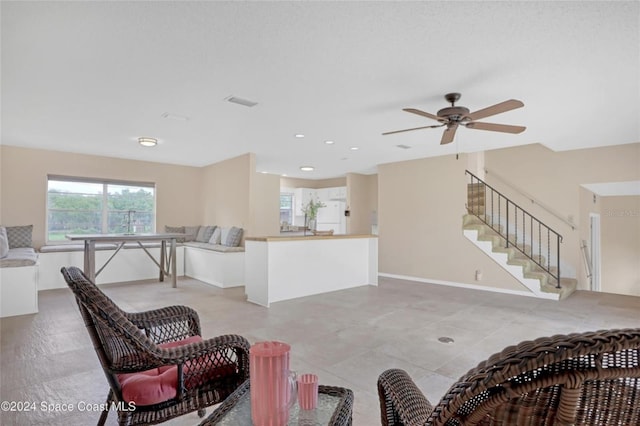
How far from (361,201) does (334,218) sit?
41.2 inches

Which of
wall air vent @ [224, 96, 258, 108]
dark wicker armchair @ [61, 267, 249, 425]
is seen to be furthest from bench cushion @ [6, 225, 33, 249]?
dark wicker armchair @ [61, 267, 249, 425]

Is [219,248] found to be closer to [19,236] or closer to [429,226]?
[19,236]

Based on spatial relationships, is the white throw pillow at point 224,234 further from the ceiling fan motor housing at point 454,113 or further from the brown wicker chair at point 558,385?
the brown wicker chair at point 558,385

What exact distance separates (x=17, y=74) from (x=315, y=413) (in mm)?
3908

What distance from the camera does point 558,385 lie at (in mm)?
625

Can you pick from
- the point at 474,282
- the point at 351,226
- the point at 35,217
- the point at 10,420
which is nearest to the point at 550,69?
the point at 474,282

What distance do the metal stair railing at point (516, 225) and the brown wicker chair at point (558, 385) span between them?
6.02 metres

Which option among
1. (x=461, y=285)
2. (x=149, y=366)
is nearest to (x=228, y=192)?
(x=461, y=285)

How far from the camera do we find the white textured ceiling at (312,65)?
2170mm

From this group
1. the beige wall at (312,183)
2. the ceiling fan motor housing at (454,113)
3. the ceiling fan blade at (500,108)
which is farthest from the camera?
the beige wall at (312,183)

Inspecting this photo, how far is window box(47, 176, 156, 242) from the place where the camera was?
21.7 ft

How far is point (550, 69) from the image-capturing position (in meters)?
2.88

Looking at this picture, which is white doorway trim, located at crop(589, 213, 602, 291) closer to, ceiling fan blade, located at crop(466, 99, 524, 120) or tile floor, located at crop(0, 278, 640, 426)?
tile floor, located at crop(0, 278, 640, 426)

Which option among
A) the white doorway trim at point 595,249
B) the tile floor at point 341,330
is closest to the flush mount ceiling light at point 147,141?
the tile floor at point 341,330
